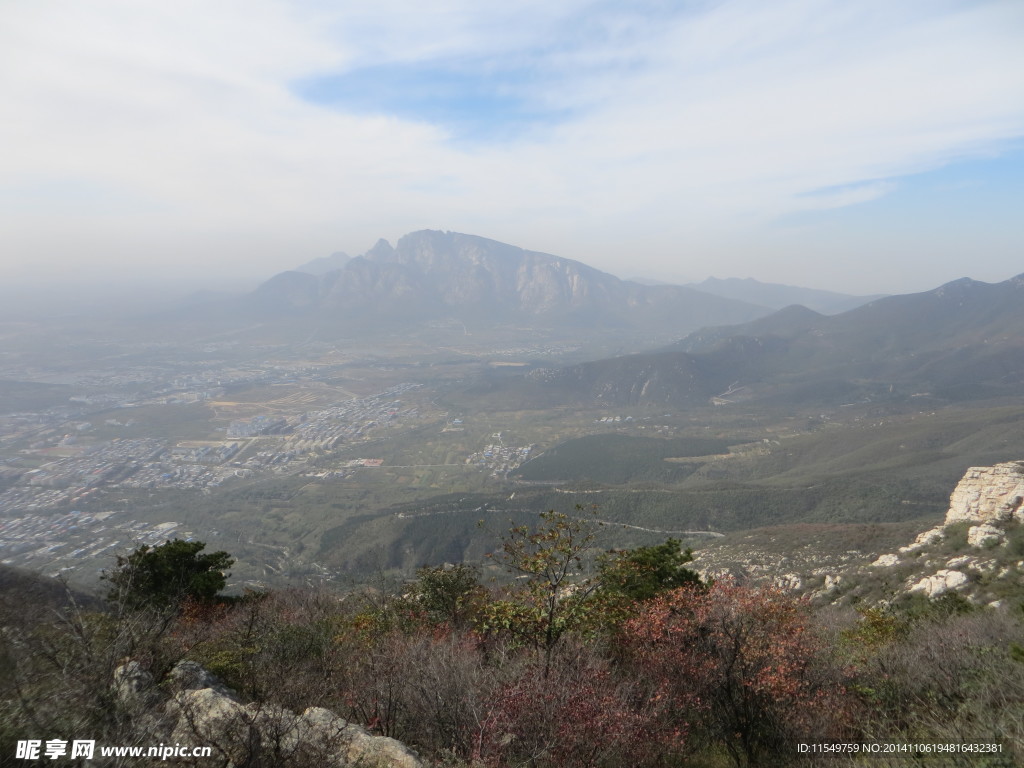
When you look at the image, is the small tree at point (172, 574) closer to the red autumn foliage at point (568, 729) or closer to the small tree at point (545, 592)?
the small tree at point (545, 592)


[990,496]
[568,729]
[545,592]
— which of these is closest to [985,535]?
[990,496]

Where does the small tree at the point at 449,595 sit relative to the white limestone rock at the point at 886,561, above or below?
above

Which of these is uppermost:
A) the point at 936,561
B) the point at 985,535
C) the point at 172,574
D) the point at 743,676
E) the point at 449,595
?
the point at 743,676

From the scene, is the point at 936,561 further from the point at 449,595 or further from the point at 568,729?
the point at 568,729

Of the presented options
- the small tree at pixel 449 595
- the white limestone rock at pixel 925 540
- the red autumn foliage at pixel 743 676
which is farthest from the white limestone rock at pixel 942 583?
the small tree at pixel 449 595

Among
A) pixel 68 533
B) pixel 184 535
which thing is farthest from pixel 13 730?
pixel 68 533

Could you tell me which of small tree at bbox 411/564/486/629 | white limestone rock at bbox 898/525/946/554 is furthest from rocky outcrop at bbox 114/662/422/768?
white limestone rock at bbox 898/525/946/554
